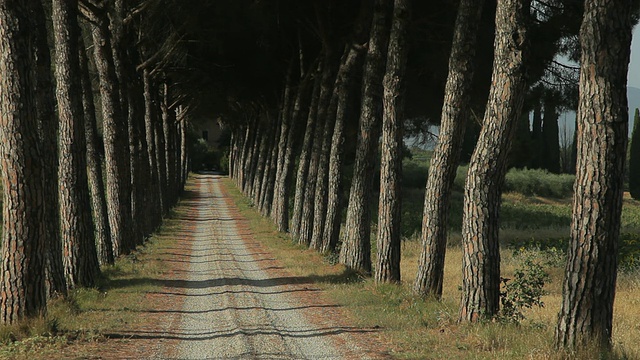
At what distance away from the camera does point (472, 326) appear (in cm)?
1005

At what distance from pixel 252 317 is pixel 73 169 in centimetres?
505

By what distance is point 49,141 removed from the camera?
39.8 ft

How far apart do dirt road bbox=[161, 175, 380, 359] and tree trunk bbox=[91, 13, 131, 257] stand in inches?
84.0

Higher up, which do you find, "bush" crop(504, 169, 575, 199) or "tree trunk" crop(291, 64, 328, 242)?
"tree trunk" crop(291, 64, 328, 242)

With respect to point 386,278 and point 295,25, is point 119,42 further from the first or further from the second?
point 386,278

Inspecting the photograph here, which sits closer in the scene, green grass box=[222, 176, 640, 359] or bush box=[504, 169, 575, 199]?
green grass box=[222, 176, 640, 359]

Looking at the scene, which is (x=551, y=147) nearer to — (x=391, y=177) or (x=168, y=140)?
(x=168, y=140)

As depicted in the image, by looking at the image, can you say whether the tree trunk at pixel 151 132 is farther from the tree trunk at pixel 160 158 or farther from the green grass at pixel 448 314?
the green grass at pixel 448 314

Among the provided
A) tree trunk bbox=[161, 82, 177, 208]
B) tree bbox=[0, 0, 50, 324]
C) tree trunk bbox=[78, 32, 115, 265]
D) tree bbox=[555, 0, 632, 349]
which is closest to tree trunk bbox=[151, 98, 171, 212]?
tree trunk bbox=[161, 82, 177, 208]

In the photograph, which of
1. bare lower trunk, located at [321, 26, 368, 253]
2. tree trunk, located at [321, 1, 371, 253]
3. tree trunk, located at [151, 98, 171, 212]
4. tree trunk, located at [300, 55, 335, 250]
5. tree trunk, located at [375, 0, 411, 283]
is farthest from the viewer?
tree trunk, located at [151, 98, 171, 212]

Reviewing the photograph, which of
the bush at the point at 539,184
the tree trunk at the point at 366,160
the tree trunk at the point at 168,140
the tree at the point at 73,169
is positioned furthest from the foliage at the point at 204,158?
the tree at the point at 73,169

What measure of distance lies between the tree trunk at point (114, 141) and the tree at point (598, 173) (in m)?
12.8

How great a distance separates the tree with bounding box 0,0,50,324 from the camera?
9.63m

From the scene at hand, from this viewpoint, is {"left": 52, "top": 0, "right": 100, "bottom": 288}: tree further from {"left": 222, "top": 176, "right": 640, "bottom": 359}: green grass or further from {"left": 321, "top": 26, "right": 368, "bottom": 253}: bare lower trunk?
{"left": 321, "top": 26, "right": 368, "bottom": 253}: bare lower trunk
